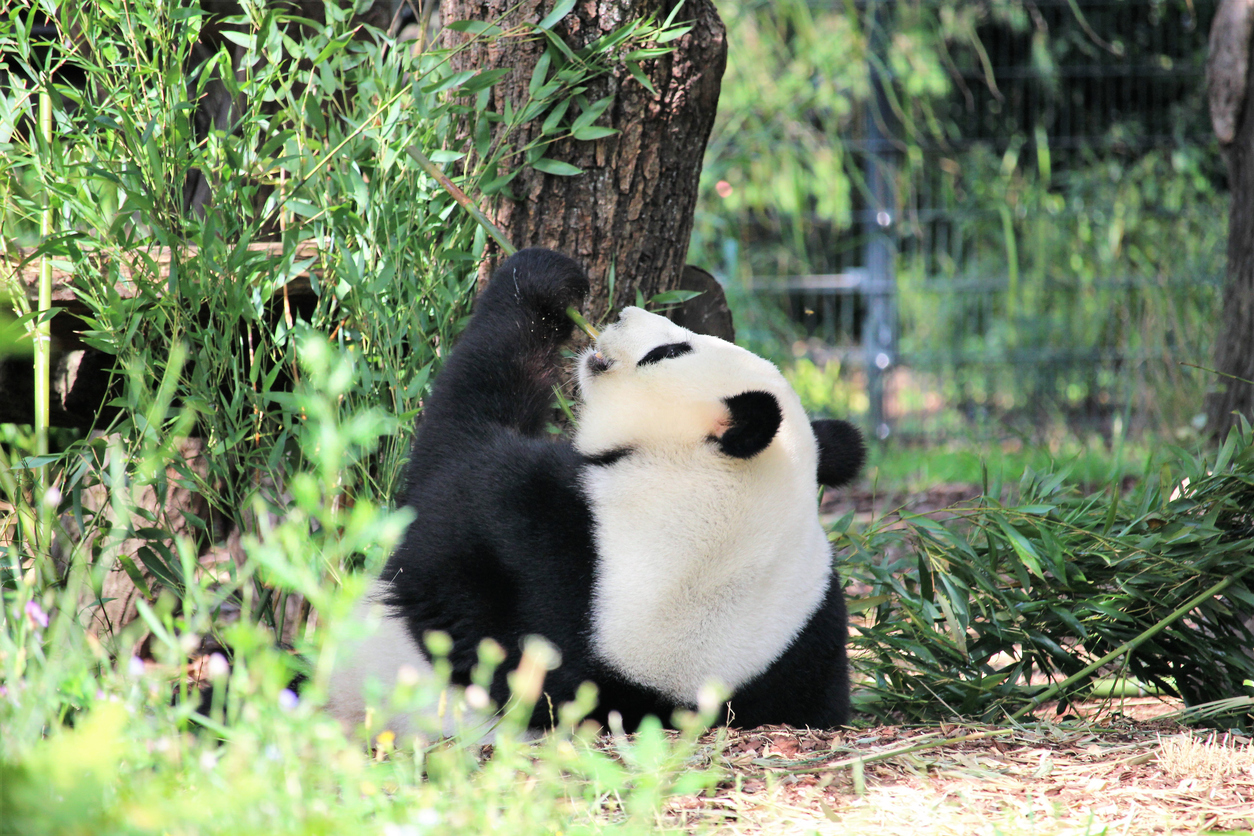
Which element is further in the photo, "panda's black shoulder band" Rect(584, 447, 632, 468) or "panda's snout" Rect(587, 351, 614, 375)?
"panda's snout" Rect(587, 351, 614, 375)

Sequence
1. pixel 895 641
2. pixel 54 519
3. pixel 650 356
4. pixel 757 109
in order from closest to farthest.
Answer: pixel 54 519 < pixel 650 356 < pixel 895 641 < pixel 757 109

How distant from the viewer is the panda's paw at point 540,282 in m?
2.41

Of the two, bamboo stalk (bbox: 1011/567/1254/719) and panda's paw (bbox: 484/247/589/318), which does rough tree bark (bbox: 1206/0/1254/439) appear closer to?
bamboo stalk (bbox: 1011/567/1254/719)

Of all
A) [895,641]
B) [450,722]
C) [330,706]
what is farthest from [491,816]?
[895,641]

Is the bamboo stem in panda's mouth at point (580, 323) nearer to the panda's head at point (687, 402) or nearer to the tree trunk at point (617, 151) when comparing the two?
the panda's head at point (687, 402)

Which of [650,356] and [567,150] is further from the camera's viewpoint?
[567,150]

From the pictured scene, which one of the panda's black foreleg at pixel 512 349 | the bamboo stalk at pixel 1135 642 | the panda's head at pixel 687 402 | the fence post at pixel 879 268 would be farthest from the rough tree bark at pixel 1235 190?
the panda's black foreleg at pixel 512 349

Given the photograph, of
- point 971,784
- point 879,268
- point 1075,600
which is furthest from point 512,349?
point 879,268

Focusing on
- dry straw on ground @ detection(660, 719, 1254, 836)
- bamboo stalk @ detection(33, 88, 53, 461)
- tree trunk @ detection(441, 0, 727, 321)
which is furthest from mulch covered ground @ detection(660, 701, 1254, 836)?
bamboo stalk @ detection(33, 88, 53, 461)

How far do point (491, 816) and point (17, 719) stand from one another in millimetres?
480

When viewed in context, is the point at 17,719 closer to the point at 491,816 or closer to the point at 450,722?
the point at 491,816

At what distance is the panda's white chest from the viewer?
1.98 metres

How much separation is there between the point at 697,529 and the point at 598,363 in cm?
46

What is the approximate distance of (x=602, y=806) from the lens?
159 centimetres
